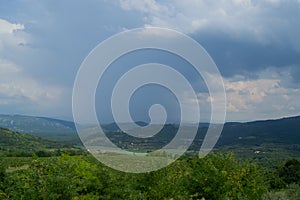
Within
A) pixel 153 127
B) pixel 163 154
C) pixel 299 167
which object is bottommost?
pixel 299 167

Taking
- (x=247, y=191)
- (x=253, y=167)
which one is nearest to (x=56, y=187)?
(x=247, y=191)

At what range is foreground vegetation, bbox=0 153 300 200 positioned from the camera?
19641mm

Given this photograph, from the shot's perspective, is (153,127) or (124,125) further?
(153,127)

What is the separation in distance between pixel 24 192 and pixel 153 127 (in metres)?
7.89

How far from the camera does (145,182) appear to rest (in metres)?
25.4

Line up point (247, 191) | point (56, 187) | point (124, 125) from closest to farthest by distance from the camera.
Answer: point (124, 125) → point (56, 187) → point (247, 191)

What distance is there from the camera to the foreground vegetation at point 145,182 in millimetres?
19641

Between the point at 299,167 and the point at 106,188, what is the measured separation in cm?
5243

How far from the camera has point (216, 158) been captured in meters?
29.5

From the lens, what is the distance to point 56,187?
62.5ft

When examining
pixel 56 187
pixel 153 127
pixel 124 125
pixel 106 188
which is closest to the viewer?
pixel 124 125

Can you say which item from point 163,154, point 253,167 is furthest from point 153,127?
point 253,167

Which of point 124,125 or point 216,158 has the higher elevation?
point 124,125

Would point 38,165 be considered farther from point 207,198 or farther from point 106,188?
point 207,198
